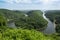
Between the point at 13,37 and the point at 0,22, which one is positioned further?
the point at 0,22

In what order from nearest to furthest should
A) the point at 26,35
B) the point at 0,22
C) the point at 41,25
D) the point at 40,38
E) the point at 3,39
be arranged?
the point at 3,39
the point at 26,35
the point at 40,38
the point at 0,22
the point at 41,25

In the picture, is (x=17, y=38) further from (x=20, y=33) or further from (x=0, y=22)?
(x=0, y=22)

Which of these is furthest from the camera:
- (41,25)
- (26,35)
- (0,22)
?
(41,25)

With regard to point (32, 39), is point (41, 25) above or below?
below

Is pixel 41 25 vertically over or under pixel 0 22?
under

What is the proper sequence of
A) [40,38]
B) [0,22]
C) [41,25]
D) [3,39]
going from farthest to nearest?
[41,25] < [0,22] < [40,38] < [3,39]

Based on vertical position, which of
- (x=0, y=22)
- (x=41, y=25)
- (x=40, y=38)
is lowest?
(x=41, y=25)

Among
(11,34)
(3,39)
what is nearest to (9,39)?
(3,39)

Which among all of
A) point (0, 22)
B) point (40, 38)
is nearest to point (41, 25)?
point (0, 22)

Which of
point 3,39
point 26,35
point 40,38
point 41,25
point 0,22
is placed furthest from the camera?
point 41,25

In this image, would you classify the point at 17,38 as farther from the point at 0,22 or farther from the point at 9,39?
the point at 0,22
